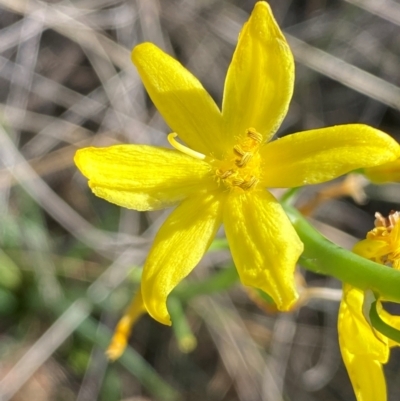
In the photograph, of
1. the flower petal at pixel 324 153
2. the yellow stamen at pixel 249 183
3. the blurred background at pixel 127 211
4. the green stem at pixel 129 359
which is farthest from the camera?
the blurred background at pixel 127 211

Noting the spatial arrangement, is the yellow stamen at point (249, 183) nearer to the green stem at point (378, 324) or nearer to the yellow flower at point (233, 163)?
the yellow flower at point (233, 163)

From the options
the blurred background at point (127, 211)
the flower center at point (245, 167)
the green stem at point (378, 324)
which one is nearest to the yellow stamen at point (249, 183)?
the flower center at point (245, 167)

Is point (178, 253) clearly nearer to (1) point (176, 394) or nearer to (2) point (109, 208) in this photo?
(2) point (109, 208)

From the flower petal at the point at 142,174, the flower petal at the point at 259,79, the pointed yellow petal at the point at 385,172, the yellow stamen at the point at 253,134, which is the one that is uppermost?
the flower petal at the point at 259,79

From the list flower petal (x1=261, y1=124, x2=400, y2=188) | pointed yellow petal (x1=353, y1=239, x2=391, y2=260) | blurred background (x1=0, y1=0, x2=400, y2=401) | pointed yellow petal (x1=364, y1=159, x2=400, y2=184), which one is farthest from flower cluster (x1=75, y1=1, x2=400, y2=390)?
blurred background (x1=0, y1=0, x2=400, y2=401)

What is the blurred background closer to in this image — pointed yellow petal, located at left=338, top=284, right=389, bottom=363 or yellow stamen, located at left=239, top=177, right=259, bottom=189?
yellow stamen, located at left=239, top=177, right=259, bottom=189

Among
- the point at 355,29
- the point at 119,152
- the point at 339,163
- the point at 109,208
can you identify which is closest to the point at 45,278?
the point at 109,208

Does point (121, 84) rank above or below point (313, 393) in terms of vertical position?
above
